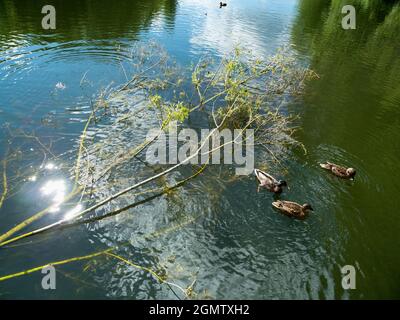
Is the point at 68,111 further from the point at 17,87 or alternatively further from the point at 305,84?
the point at 305,84

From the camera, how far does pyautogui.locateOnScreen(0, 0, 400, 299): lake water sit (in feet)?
39.0

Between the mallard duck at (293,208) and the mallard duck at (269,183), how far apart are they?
99 cm

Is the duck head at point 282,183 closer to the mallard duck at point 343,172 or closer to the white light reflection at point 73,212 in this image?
the mallard duck at point 343,172

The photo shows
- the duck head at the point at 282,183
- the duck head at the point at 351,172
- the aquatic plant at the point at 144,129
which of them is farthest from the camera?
the duck head at the point at 351,172

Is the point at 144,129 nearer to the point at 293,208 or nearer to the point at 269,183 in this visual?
the point at 269,183

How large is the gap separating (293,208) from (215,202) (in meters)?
3.29

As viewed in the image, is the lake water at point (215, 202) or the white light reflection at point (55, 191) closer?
the lake water at point (215, 202)

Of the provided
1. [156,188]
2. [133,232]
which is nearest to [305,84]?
[156,188]

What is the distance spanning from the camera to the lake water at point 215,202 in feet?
39.0

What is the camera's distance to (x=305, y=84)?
2747 cm

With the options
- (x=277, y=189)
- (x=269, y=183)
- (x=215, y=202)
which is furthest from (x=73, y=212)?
(x=277, y=189)

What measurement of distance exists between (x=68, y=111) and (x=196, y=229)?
11926 millimetres

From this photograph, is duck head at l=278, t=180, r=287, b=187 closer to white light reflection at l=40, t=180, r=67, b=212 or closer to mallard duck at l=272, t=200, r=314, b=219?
mallard duck at l=272, t=200, r=314, b=219

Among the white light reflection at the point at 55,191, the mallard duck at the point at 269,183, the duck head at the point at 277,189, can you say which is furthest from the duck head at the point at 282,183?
the white light reflection at the point at 55,191
